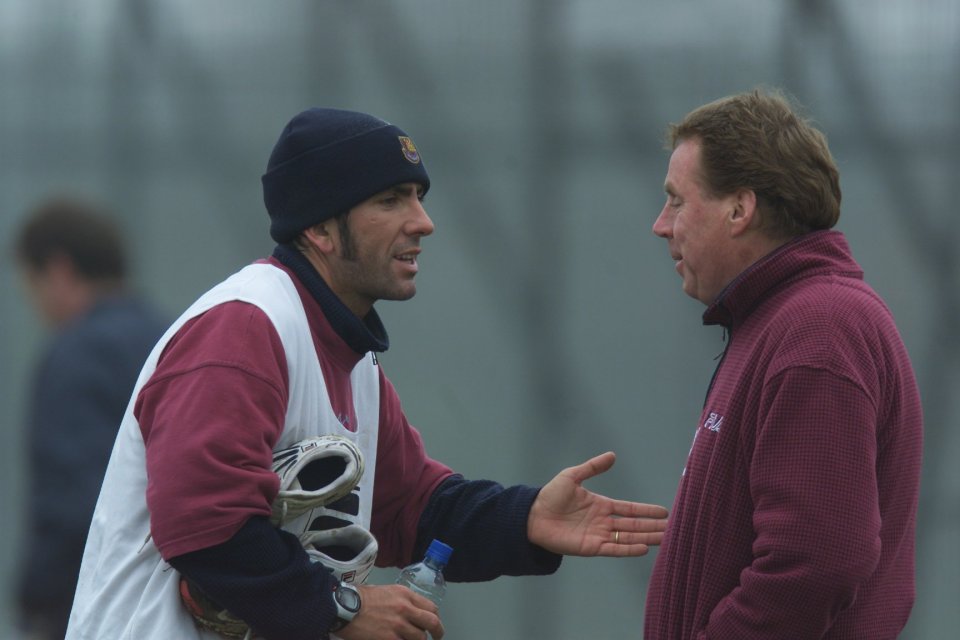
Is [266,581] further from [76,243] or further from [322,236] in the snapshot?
[76,243]

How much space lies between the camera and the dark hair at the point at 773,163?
2.49 m

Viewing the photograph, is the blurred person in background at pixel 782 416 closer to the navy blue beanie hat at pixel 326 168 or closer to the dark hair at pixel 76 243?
the navy blue beanie hat at pixel 326 168

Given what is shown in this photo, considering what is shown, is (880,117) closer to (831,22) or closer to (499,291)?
(831,22)

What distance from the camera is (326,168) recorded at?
2.62 metres

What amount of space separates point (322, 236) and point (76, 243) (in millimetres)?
1476

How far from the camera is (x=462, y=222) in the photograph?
5.09 meters

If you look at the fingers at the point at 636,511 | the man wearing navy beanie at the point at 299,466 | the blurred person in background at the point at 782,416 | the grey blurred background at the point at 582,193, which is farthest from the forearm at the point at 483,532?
the grey blurred background at the point at 582,193

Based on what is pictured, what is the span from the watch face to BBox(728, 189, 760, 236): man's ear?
3.09 feet

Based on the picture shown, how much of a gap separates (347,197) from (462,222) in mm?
2475

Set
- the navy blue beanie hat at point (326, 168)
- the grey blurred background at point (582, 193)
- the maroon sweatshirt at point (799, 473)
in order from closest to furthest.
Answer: the maroon sweatshirt at point (799, 473), the navy blue beanie hat at point (326, 168), the grey blurred background at point (582, 193)

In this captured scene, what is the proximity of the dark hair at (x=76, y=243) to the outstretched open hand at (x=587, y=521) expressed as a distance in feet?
5.27

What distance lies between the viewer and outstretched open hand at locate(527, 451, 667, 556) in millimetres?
2871

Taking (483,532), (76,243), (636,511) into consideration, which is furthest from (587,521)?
(76,243)

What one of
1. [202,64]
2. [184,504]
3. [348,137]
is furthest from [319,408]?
[202,64]
